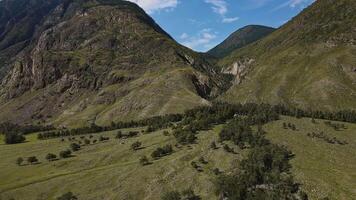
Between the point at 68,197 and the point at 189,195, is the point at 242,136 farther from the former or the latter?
the point at 68,197

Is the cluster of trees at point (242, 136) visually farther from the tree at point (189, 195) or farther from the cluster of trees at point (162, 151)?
the tree at point (189, 195)

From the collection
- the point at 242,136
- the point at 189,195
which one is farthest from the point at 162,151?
the point at 189,195

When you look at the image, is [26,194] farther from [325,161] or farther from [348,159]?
[348,159]

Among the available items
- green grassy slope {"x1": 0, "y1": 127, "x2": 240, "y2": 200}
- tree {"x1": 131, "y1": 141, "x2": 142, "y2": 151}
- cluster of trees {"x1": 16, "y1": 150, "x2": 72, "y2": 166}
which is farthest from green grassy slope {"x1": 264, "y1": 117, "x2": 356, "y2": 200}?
cluster of trees {"x1": 16, "y1": 150, "x2": 72, "y2": 166}

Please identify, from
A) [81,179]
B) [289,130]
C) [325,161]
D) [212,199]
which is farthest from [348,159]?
[81,179]

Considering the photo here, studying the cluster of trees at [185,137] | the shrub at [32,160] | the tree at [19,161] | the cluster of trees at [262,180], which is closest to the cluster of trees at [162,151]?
the cluster of trees at [185,137]

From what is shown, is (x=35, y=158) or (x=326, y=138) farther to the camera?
(x=35, y=158)
